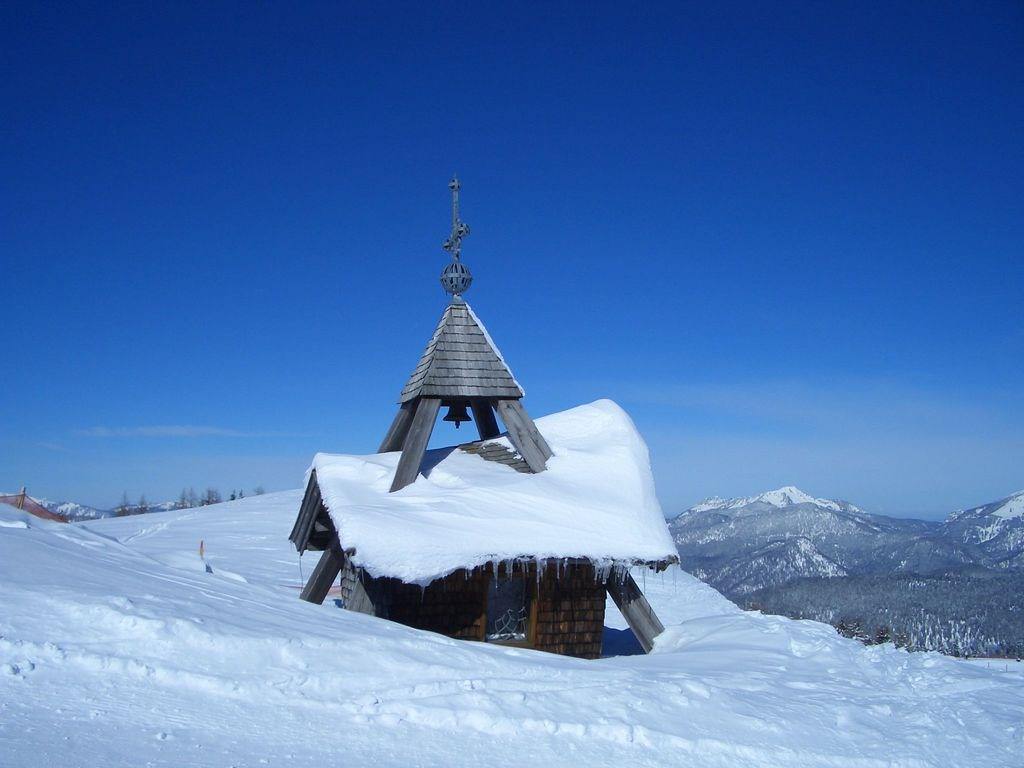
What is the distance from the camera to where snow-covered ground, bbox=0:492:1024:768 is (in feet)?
12.9

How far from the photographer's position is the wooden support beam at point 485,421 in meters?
12.8

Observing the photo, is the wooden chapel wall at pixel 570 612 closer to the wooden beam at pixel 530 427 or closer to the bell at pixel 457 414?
the wooden beam at pixel 530 427

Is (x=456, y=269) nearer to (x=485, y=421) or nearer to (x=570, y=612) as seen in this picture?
(x=485, y=421)

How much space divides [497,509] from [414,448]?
1709 mm

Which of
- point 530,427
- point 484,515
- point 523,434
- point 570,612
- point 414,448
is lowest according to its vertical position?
point 570,612

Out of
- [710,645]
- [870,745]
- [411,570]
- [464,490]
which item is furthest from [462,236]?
[870,745]

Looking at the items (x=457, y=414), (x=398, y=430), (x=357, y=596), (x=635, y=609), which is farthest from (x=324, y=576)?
(x=635, y=609)

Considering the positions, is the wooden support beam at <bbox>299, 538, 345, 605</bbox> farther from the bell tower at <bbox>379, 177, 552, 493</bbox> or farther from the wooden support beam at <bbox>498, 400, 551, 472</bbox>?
the wooden support beam at <bbox>498, 400, 551, 472</bbox>

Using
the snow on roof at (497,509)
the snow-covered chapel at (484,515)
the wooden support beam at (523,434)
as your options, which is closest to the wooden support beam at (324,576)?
the snow-covered chapel at (484,515)

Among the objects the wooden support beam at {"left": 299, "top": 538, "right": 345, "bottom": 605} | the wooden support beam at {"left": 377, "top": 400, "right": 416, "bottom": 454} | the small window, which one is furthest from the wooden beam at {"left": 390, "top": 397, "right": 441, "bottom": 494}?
the small window

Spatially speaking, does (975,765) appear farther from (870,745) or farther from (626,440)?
(626,440)

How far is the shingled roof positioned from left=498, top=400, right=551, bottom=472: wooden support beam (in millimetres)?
201

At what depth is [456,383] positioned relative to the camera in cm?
1127

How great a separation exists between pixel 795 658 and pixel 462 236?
304 inches
